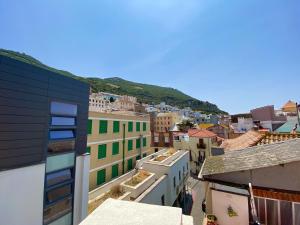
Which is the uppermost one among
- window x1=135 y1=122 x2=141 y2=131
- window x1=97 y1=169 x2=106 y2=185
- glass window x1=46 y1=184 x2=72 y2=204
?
window x1=135 y1=122 x2=141 y2=131

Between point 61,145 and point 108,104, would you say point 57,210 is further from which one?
point 108,104

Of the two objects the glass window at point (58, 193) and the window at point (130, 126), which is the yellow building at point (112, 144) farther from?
the glass window at point (58, 193)

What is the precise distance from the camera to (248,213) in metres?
6.02

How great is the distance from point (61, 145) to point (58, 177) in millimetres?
1640

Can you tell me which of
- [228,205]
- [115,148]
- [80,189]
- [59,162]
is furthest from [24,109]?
[115,148]

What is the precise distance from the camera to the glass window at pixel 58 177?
Result: 30.3ft

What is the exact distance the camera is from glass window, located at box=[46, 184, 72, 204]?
362 inches

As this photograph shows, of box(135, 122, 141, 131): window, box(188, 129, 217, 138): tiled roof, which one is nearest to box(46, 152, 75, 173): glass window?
box(135, 122, 141, 131): window

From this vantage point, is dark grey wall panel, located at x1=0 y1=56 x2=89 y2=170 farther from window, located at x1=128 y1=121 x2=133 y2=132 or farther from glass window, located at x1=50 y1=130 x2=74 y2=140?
window, located at x1=128 y1=121 x2=133 y2=132

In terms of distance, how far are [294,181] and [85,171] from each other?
10321 millimetres

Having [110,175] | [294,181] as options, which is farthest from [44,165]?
[110,175]

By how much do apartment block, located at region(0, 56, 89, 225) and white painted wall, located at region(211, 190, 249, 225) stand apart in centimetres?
752

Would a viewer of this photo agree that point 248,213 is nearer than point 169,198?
Yes

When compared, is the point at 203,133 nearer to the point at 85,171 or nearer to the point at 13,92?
the point at 85,171
